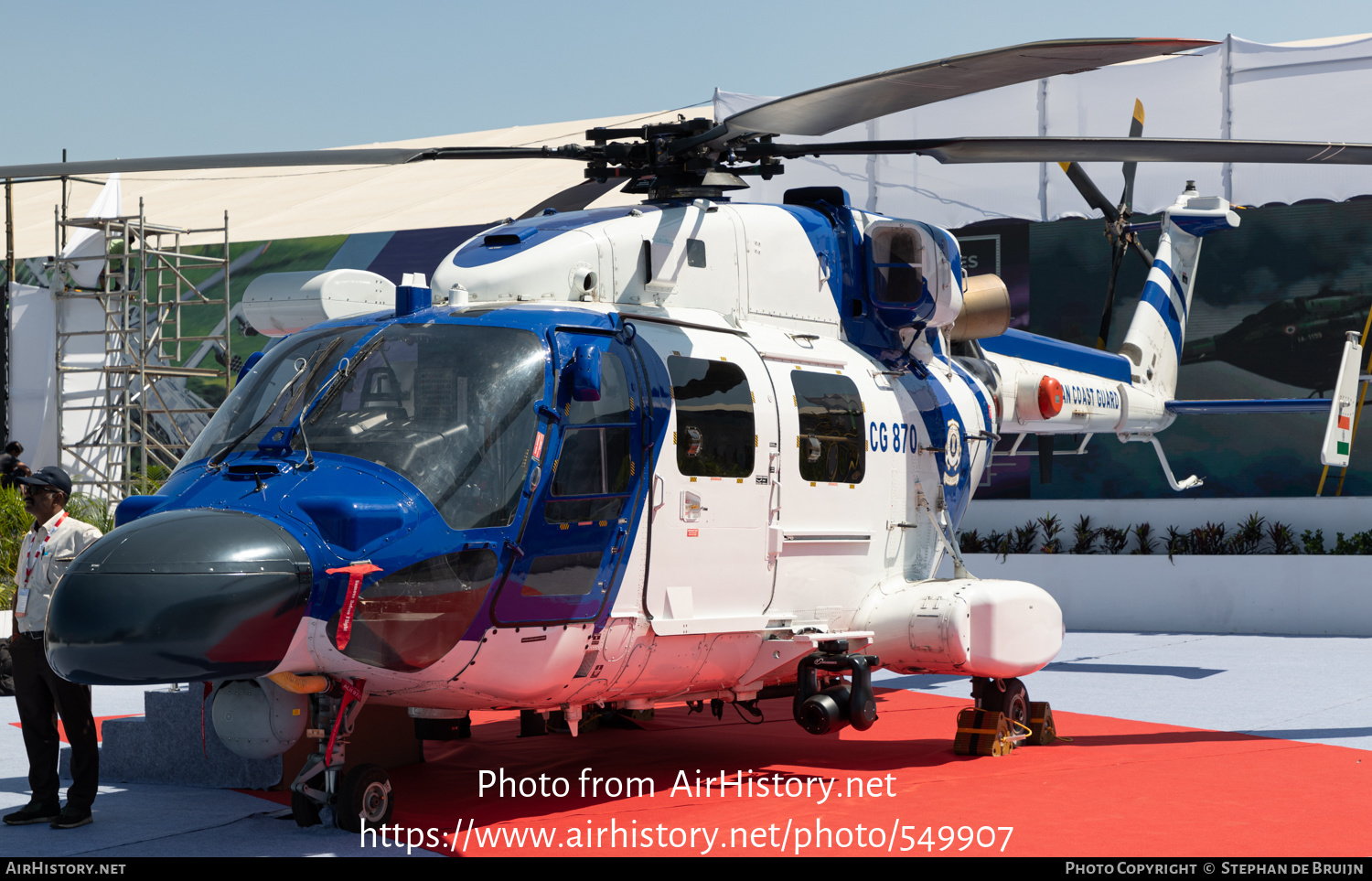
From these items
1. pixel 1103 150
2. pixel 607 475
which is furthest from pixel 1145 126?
pixel 607 475

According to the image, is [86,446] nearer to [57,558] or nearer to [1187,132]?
[57,558]

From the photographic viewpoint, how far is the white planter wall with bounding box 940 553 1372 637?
1391 centimetres

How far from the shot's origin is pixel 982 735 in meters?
8.07

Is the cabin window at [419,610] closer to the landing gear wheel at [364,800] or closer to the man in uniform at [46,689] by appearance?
the landing gear wheel at [364,800]

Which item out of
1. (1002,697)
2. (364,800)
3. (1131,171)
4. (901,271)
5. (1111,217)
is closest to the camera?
(364,800)

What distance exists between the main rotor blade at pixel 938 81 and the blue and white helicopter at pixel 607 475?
2cm

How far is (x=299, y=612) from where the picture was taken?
5.23m

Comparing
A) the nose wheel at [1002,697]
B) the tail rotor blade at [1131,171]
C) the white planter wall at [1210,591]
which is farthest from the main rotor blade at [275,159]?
the white planter wall at [1210,591]

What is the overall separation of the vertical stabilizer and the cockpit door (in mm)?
7156

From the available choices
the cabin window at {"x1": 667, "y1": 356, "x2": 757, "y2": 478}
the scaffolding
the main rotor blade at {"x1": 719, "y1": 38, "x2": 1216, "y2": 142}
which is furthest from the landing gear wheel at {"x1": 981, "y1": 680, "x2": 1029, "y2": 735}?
the scaffolding

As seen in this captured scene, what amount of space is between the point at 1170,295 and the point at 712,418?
760 centimetres

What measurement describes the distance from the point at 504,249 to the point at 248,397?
1.53 meters

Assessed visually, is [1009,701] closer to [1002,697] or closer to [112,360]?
[1002,697]

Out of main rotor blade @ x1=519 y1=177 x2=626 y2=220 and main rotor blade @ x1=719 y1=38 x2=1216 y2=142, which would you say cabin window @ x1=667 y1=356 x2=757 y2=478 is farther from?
main rotor blade @ x1=519 y1=177 x2=626 y2=220
